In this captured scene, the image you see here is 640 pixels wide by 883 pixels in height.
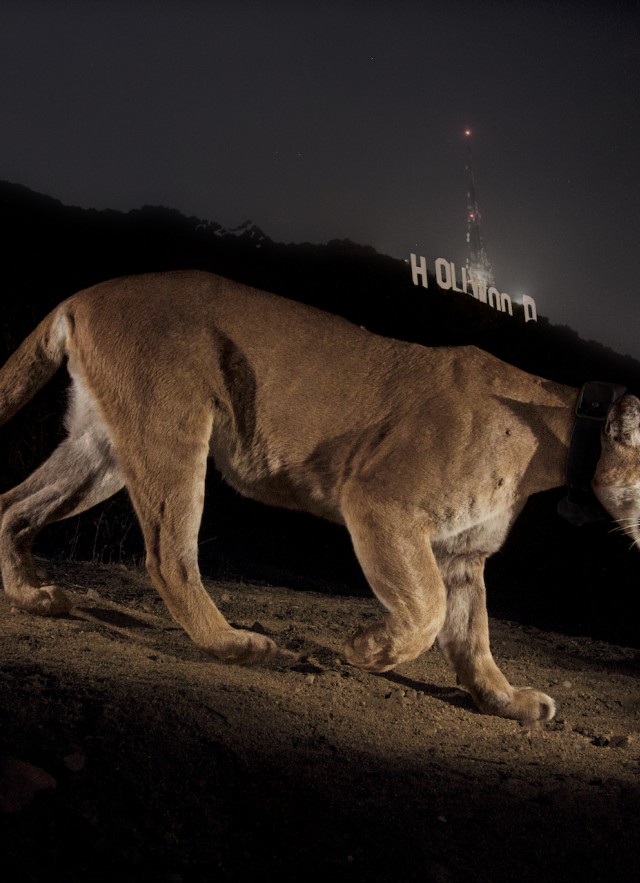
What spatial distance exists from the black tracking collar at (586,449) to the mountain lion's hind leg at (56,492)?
2.25 meters

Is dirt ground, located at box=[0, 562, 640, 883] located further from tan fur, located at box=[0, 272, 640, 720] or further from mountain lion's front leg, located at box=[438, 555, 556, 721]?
tan fur, located at box=[0, 272, 640, 720]

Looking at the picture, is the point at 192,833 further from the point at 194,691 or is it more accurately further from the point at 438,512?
the point at 438,512

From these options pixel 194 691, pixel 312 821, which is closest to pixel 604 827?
pixel 312 821

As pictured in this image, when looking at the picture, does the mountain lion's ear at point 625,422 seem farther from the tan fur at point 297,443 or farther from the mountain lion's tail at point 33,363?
the mountain lion's tail at point 33,363

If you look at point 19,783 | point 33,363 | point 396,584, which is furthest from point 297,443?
point 19,783

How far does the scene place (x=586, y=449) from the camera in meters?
3.55

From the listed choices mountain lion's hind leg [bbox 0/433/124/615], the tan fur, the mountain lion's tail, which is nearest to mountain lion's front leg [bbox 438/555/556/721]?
the tan fur

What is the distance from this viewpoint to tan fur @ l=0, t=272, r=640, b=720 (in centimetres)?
363

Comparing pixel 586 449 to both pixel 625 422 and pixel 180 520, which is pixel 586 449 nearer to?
pixel 625 422

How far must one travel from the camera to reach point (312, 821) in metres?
2.25

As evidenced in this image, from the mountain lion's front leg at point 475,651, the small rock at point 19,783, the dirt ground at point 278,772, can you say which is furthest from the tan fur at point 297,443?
the small rock at point 19,783

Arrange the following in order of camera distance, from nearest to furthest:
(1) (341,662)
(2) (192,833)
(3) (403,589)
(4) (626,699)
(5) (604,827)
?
1. (2) (192,833)
2. (5) (604,827)
3. (3) (403,589)
4. (1) (341,662)
5. (4) (626,699)

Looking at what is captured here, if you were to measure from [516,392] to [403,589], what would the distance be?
1088 mm

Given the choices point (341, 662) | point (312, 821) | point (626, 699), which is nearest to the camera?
point (312, 821)
